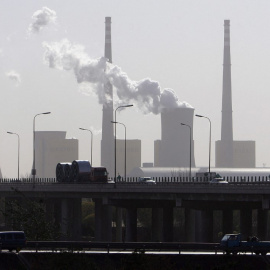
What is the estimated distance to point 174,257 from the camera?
252 ft

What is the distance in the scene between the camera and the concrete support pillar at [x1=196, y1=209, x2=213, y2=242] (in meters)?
140

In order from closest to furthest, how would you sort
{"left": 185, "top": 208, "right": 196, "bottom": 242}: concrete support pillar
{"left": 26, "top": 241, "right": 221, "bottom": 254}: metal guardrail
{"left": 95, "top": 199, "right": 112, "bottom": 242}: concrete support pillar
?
1. {"left": 26, "top": 241, "right": 221, "bottom": 254}: metal guardrail
2. {"left": 95, "top": 199, "right": 112, "bottom": 242}: concrete support pillar
3. {"left": 185, "top": 208, "right": 196, "bottom": 242}: concrete support pillar

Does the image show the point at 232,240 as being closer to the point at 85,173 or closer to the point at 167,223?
the point at 167,223

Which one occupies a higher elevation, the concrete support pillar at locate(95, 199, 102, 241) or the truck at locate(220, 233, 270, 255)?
the truck at locate(220, 233, 270, 255)

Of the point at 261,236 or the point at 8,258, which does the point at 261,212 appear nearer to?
the point at 261,236

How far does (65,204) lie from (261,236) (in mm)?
30240

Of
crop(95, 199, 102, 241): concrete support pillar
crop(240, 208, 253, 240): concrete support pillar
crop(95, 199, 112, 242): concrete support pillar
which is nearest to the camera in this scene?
crop(240, 208, 253, 240): concrete support pillar

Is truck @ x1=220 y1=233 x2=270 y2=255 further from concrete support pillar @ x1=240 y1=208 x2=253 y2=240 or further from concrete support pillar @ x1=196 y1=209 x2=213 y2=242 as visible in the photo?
concrete support pillar @ x1=240 y1=208 x2=253 y2=240

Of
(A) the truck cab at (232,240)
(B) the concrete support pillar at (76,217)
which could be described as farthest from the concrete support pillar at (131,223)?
(A) the truck cab at (232,240)

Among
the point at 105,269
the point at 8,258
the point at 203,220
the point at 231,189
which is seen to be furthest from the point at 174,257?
the point at 203,220

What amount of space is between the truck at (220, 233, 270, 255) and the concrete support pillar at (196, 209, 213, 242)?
137 ft

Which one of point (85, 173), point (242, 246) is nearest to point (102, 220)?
point (85, 173)

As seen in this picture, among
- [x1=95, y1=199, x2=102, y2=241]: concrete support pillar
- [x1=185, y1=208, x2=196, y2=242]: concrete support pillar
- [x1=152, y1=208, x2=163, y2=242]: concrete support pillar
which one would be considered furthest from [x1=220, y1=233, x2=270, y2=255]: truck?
[x1=152, y1=208, x2=163, y2=242]: concrete support pillar

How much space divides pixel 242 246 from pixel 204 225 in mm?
53064
